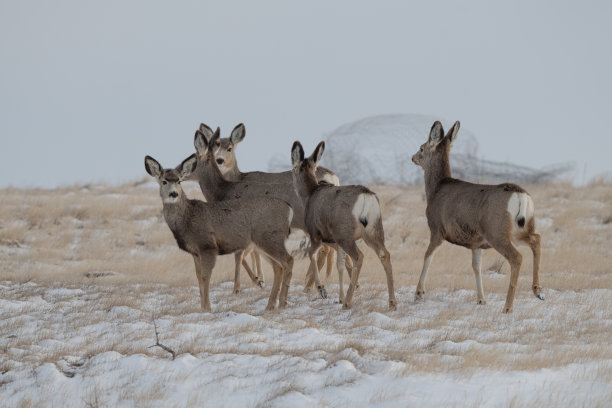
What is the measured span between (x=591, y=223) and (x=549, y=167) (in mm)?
7914

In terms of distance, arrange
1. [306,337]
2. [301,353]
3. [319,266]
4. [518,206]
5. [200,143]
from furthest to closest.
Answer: [200,143], [319,266], [518,206], [306,337], [301,353]

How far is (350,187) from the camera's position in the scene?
30.6 feet

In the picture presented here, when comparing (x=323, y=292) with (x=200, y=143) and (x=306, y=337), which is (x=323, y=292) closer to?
(x=306, y=337)

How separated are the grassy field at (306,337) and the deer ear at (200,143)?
2.12 m

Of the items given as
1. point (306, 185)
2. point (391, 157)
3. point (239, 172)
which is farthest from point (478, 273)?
point (391, 157)

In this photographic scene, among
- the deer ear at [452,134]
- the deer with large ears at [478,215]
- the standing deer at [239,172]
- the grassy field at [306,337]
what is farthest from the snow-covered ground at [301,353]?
the deer ear at [452,134]

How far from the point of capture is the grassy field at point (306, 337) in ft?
19.2

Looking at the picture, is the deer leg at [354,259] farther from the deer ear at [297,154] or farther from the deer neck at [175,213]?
the deer neck at [175,213]

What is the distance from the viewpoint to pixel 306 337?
7590 millimetres

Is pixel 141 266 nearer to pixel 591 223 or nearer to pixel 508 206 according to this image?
pixel 508 206

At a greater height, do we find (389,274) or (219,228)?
(219,228)

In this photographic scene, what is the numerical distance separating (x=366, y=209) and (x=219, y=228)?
1.81 meters

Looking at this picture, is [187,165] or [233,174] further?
[233,174]

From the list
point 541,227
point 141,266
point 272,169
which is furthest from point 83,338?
point 272,169
